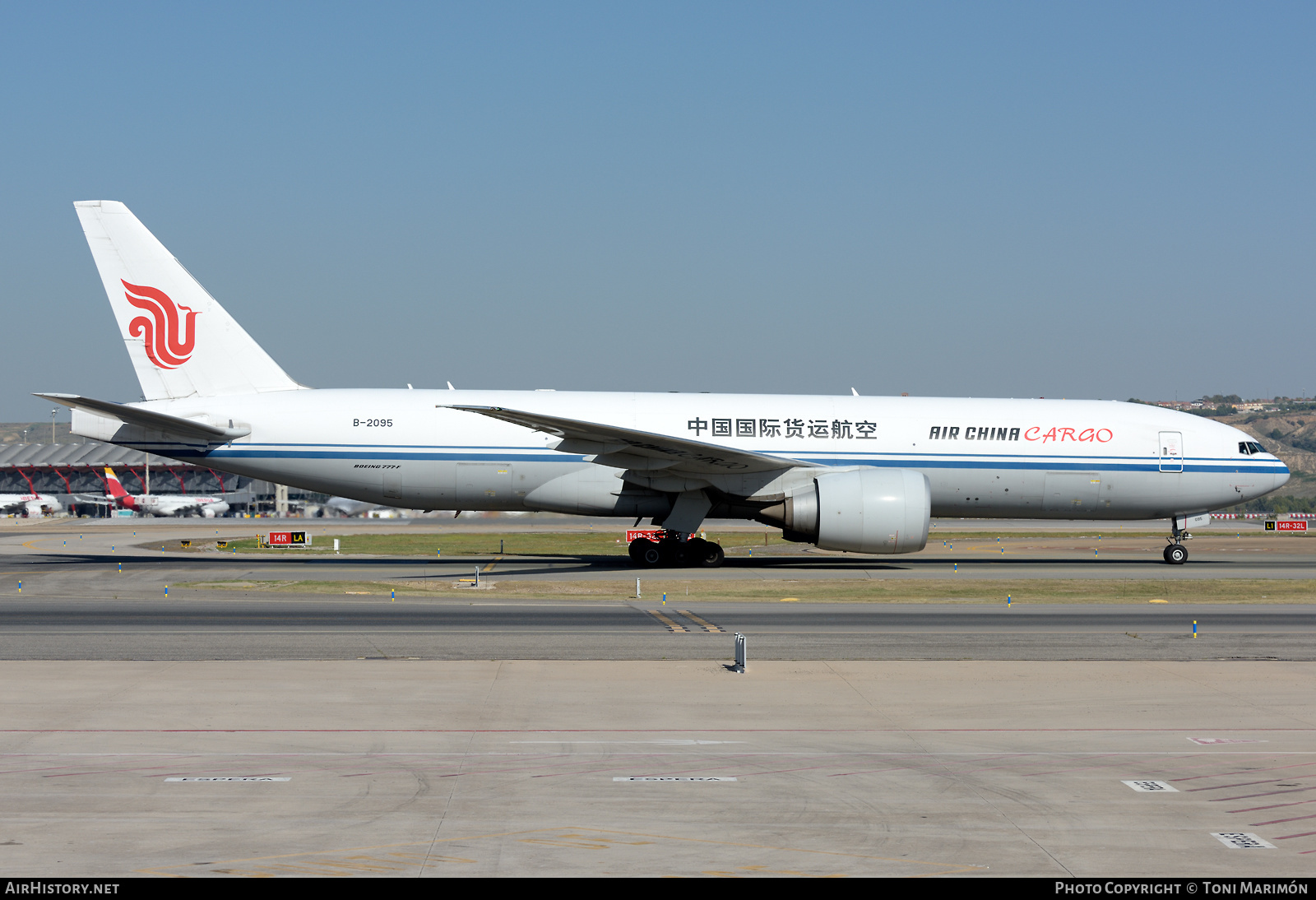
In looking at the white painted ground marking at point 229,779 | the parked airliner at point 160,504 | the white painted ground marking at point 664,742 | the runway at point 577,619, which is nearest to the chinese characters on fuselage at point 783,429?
the runway at point 577,619

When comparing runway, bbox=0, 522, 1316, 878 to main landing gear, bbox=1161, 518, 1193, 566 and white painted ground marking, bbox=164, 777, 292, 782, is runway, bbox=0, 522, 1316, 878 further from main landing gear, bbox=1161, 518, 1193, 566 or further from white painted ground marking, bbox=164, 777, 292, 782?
main landing gear, bbox=1161, 518, 1193, 566

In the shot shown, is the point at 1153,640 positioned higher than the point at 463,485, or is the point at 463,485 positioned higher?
the point at 463,485

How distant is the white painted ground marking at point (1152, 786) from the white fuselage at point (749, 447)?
2018cm

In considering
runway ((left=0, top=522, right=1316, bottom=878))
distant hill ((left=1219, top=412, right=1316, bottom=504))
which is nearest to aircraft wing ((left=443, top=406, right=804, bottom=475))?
runway ((left=0, top=522, right=1316, bottom=878))

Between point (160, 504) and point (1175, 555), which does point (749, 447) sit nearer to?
point (1175, 555)

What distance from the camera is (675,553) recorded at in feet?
96.0

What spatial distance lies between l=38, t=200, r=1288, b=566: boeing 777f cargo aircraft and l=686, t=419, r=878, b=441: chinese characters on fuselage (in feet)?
0.13

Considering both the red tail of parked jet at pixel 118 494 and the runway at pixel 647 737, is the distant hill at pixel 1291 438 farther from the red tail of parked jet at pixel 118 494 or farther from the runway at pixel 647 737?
the runway at pixel 647 737

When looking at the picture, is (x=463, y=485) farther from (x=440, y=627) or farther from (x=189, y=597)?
(x=440, y=627)

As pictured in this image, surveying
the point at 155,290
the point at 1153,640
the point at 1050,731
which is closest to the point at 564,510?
Answer: the point at 155,290

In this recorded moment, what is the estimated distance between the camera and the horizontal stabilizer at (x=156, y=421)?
87.0 ft

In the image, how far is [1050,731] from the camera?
10.6 m

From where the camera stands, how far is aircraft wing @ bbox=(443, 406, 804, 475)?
87.1 feet
